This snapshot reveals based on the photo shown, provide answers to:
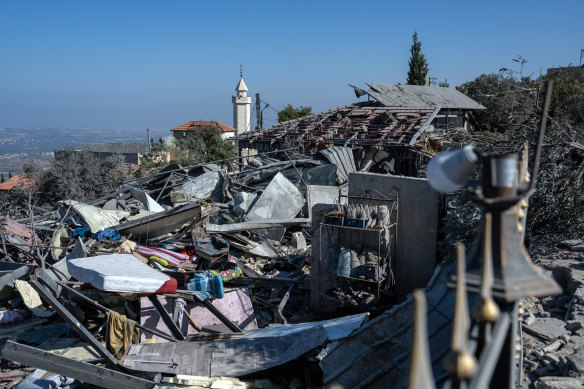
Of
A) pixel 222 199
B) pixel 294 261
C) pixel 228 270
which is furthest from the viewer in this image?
pixel 222 199

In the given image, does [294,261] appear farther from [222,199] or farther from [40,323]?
[40,323]

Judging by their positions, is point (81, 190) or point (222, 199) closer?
point (222, 199)

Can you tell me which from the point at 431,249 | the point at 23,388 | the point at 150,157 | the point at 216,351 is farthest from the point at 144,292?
the point at 150,157

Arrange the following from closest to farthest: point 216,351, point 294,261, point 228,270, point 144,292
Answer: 1. point 144,292
2. point 216,351
3. point 228,270
4. point 294,261

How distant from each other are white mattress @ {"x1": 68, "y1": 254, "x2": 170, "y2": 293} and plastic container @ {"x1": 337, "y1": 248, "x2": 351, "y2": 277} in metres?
3.13

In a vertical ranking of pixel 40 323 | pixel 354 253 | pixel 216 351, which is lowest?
pixel 40 323

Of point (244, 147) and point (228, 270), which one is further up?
point (244, 147)

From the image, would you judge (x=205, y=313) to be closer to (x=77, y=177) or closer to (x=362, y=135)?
(x=362, y=135)

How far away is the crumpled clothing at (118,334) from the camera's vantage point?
5.50m

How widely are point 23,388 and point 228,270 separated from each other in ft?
11.9

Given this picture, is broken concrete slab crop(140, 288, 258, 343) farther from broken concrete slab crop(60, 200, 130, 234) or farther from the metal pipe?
the metal pipe

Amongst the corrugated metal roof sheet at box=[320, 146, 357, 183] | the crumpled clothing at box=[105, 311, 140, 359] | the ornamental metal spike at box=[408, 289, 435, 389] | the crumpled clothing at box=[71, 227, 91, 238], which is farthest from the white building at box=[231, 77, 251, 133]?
the ornamental metal spike at box=[408, 289, 435, 389]

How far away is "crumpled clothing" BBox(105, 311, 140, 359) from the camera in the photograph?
5.50m

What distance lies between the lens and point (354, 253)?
730cm
